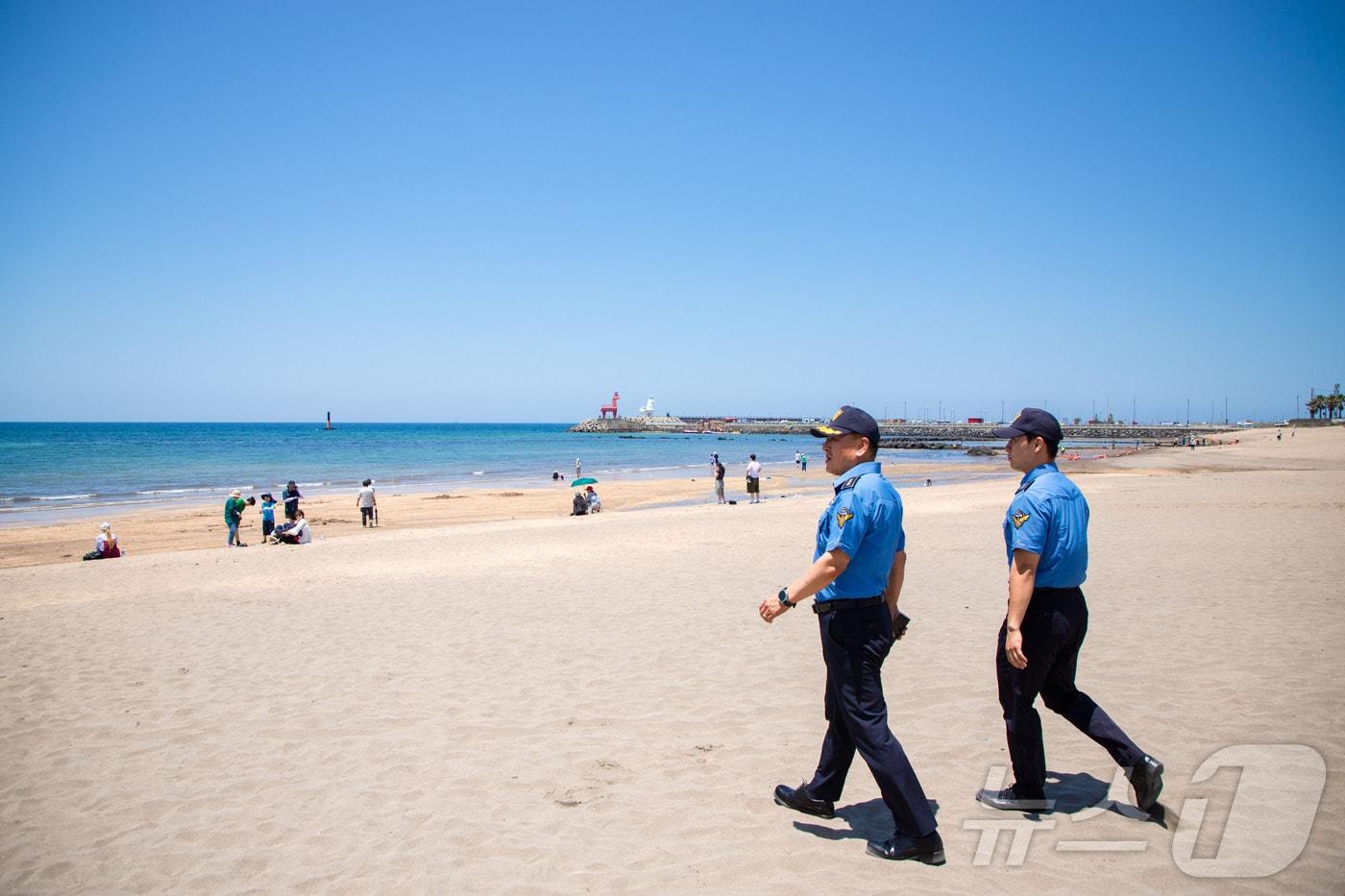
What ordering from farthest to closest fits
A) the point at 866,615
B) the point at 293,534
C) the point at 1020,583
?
the point at 293,534 → the point at 1020,583 → the point at 866,615

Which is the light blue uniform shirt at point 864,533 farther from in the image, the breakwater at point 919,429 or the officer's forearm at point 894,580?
the breakwater at point 919,429

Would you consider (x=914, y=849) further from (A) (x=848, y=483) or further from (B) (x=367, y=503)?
(B) (x=367, y=503)

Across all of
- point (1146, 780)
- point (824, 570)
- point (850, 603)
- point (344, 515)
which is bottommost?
point (344, 515)

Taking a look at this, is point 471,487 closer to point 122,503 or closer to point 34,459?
point 122,503

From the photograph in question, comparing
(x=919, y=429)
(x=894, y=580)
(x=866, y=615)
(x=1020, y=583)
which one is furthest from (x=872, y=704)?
(x=919, y=429)

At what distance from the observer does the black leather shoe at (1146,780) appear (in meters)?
3.71

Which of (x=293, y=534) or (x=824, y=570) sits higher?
(x=824, y=570)

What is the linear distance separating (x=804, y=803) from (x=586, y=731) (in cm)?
175

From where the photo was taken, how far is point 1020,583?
3.53 m

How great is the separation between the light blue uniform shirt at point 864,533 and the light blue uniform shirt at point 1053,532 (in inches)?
23.4

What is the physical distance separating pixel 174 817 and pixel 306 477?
4617 centimetres

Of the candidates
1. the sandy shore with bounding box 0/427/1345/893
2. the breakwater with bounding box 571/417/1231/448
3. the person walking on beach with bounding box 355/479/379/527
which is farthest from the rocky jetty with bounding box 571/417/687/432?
the sandy shore with bounding box 0/427/1345/893

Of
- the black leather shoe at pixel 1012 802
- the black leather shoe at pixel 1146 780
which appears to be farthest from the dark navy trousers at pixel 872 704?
the black leather shoe at pixel 1146 780

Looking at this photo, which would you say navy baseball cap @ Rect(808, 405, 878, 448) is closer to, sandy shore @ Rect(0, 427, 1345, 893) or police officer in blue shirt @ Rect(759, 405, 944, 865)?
police officer in blue shirt @ Rect(759, 405, 944, 865)
